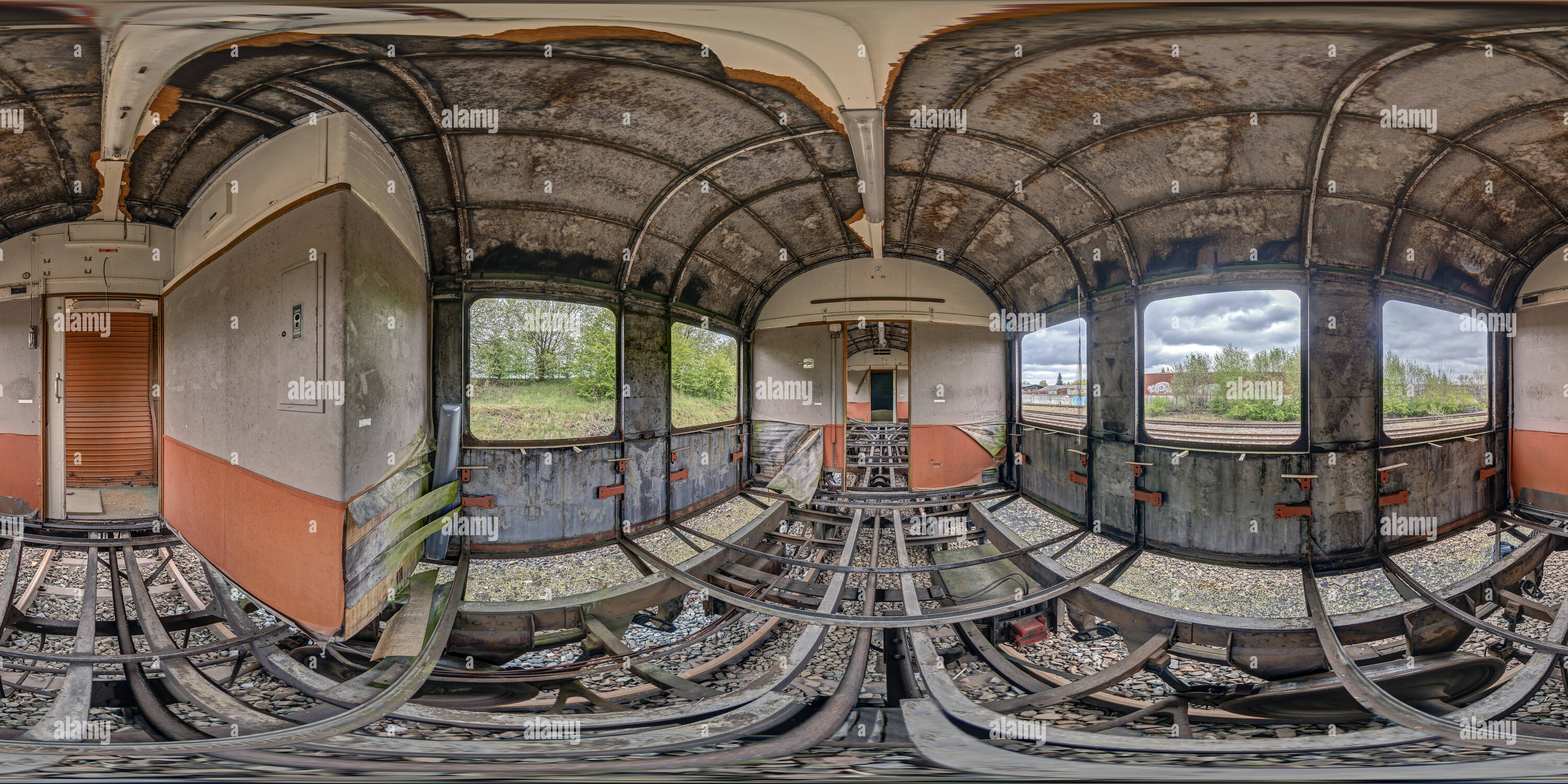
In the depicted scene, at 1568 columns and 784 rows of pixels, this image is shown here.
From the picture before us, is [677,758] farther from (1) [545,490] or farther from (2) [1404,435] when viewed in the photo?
(2) [1404,435]

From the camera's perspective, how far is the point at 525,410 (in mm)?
1526

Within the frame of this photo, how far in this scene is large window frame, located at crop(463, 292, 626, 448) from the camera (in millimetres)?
1462

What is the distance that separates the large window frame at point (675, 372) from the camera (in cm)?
223

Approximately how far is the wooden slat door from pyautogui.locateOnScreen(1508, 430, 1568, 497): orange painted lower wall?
4.90 meters

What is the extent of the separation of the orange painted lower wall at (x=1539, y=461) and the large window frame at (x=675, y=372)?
3211 millimetres

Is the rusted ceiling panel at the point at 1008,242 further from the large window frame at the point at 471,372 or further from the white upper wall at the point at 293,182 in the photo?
the white upper wall at the point at 293,182

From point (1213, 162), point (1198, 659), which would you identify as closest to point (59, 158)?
point (1213, 162)

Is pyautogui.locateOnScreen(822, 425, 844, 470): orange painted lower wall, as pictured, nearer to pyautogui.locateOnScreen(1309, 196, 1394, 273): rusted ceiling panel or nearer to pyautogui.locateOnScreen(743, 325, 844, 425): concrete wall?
pyautogui.locateOnScreen(743, 325, 844, 425): concrete wall

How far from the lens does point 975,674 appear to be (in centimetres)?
152

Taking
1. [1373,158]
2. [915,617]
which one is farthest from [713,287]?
[1373,158]

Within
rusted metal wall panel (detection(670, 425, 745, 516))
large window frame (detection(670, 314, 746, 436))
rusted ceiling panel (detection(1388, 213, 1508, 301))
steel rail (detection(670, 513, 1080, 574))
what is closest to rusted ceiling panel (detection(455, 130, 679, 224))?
large window frame (detection(670, 314, 746, 436))

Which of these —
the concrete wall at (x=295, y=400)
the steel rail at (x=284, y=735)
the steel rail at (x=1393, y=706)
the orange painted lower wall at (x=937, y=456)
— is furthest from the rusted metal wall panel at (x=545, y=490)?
the orange painted lower wall at (x=937, y=456)

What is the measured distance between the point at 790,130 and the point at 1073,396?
1.79 metres

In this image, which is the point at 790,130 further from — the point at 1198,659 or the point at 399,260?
the point at 1198,659
